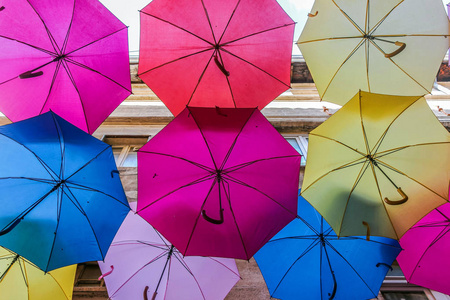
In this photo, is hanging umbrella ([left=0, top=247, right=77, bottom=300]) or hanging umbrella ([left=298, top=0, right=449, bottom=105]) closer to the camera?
hanging umbrella ([left=0, top=247, right=77, bottom=300])

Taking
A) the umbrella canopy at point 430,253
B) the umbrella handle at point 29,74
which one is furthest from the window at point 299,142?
the umbrella handle at point 29,74

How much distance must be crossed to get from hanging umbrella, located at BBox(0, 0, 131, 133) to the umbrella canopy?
428 centimetres

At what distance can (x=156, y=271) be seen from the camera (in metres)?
3.72

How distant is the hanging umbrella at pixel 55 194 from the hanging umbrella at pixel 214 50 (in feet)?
4.59

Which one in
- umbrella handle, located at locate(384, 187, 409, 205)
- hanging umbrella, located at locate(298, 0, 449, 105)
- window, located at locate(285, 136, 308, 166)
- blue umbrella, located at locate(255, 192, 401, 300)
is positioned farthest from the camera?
window, located at locate(285, 136, 308, 166)

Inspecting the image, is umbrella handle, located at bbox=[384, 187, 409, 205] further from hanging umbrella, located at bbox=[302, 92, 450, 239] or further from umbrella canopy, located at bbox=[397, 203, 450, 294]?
umbrella canopy, located at bbox=[397, 203, 450, 294]

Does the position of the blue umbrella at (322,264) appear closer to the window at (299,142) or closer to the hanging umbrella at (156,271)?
the hanging umbrella at (156,271)

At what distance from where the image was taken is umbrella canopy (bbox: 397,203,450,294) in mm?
3803

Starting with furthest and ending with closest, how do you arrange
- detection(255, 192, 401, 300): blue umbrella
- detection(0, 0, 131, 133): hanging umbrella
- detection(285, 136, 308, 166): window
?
detection(285, 136, 308, 166): window
detection(0, 0, 131, 133): hanging umbrella
detection(255, 192, 401, 300): blue umbrella

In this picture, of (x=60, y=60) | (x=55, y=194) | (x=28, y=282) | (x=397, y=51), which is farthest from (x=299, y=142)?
(x=28, y=282)

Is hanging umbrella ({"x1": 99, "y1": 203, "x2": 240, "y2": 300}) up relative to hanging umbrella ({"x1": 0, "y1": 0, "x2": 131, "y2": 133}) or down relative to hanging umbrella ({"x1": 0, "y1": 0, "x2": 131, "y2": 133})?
down

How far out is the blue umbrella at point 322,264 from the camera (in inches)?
147

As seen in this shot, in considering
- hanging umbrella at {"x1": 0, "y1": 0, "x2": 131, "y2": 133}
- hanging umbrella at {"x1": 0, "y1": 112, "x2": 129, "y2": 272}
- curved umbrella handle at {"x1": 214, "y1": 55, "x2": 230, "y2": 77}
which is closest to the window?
curved umbrella handle at {"x1": 214, "y1": 55, "x2": 230, "y2": 77}

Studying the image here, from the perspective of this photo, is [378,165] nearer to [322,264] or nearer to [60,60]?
[322,264]
